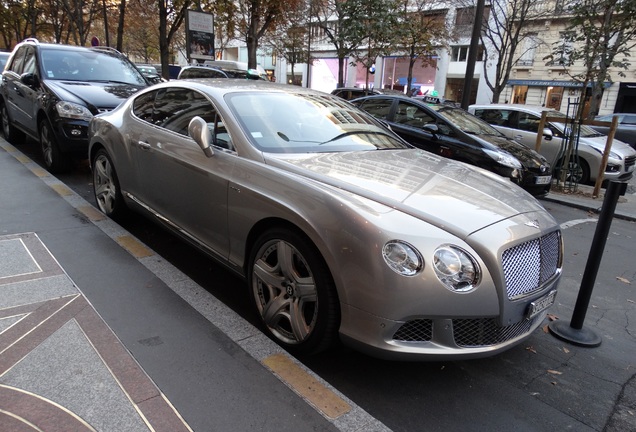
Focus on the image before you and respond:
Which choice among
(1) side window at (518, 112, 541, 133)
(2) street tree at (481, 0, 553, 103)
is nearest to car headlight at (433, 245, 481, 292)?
(1) side window at (518, 112, 541, 133)

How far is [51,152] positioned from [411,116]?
572 centimetres

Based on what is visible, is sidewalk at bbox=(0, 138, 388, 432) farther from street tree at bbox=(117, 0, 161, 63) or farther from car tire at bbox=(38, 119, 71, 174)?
street tree at bbox=(117, 0, 161, 63)

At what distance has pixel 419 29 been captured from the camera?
2320 centimetres

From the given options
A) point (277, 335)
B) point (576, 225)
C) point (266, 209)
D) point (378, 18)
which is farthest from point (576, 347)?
point (378, 18)

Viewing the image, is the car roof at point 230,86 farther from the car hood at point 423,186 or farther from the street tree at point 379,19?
the street tree at point 379,19

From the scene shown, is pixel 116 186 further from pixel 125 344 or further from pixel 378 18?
pixel 378 18

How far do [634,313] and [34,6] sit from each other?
1481 inches

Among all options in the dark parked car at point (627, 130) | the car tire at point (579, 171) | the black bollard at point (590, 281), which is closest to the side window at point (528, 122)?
the car tire at point (579, 171)

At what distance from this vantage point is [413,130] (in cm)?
801

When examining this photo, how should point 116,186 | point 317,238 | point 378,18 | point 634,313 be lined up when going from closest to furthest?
point 317,238, point 634,313, point 116,186, point 378,18

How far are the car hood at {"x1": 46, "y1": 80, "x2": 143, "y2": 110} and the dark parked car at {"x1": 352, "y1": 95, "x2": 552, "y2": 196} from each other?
4475 millimetres

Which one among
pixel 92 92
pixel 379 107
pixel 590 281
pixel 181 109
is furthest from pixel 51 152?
pixel 590 281

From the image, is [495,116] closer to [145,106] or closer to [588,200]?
[588,200]

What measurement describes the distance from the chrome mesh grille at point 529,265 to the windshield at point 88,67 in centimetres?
663
